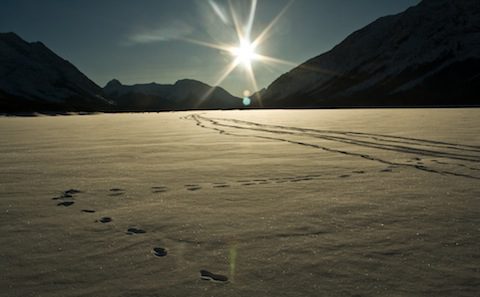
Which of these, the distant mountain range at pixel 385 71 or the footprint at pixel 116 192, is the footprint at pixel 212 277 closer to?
the footprint at pixel 116 192

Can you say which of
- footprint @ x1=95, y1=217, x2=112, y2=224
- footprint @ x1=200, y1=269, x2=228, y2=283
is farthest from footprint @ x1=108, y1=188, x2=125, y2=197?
footprint @ x1=200, y1=269, x2=228, y2=283

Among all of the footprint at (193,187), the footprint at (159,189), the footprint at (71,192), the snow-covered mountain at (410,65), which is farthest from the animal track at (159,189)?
the snow-covered mountain at (410,65)

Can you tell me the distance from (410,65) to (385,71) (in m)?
10.3

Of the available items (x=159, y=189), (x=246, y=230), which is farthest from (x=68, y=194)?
(x=246, y=230)

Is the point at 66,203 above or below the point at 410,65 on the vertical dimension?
below

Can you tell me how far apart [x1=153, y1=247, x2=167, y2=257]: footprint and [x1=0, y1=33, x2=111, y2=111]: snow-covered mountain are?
14709cm

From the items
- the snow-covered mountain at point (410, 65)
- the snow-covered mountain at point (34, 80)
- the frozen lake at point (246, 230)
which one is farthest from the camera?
the snow-covered mountain at point (34, 80)

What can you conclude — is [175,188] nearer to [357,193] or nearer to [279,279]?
[357,193]

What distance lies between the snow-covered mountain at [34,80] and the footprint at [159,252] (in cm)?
14709

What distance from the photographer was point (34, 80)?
163875 millimetres

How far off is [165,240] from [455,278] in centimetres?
189

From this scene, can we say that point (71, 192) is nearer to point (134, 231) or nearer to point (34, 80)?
point (134, 231)

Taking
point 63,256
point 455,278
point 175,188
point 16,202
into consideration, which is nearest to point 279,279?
point 455,278

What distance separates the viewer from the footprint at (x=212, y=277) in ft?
6.95
